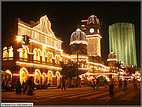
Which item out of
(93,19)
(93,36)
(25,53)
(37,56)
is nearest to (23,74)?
(25,53)

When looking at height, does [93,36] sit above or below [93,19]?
below

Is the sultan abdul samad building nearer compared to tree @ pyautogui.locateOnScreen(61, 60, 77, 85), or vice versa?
the sultan abdul samad building

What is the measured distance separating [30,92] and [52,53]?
1201 inches

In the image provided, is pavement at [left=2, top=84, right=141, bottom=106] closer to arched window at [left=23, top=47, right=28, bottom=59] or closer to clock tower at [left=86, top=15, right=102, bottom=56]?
arched window at [left=23, top=47, right=28, bottom=59]

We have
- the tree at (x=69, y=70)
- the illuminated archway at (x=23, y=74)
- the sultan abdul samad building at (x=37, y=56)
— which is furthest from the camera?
the tree at (x=69, y=70)

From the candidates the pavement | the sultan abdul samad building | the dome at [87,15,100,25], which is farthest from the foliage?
the dome at [87,15,100,25]

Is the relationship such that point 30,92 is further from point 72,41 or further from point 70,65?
point 72,41

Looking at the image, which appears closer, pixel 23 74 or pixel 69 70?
pixel 23 74

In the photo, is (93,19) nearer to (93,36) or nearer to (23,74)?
(93,36)

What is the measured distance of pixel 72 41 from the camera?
77625mm

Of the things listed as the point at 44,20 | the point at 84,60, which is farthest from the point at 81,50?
the point at 44,20

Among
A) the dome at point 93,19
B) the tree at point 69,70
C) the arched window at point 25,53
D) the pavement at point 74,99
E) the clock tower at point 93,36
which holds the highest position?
the dome at point 93,19

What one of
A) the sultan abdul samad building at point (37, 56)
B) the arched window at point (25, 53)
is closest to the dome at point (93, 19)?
the sultan abdul samad building at point (37, 56)

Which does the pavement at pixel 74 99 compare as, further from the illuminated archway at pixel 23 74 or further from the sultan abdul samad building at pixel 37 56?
the illuminated archway at pixel 23 74
